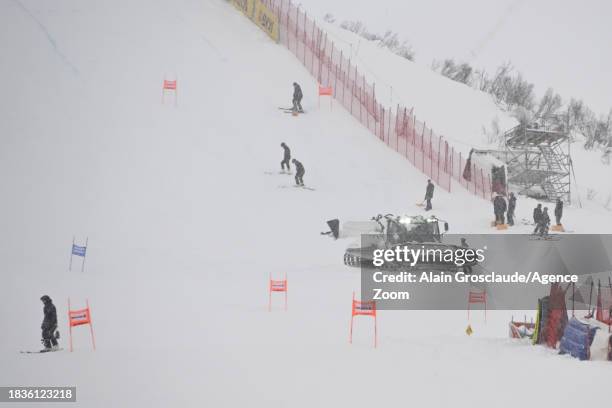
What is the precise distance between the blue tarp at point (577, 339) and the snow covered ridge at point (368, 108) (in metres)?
18.2

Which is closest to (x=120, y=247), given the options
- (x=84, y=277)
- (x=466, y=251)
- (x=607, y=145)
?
(x=84, y=277)

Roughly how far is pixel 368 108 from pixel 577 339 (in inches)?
948

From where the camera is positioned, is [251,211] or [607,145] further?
[607,145]

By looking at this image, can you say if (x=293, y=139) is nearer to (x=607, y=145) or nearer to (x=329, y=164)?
(x=329, y=164)

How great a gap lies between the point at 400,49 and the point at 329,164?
39.1 m

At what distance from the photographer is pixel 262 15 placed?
1612 inches

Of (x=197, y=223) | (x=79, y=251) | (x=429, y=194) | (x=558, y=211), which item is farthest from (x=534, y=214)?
(x=79, y=251)

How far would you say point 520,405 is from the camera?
26.2ft

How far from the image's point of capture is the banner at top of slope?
3976 cm

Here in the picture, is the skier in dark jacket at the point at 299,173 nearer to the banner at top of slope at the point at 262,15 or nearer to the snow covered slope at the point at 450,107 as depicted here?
the snow covered slope at the point at 450,107

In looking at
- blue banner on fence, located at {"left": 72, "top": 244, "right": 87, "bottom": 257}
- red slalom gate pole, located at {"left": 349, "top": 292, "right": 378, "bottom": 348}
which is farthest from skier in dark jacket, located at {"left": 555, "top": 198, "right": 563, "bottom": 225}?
blue banner on fence, located at {"left": 72, "top": 244, "right": 87, "bottom": 257}

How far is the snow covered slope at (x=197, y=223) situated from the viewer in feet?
29.9

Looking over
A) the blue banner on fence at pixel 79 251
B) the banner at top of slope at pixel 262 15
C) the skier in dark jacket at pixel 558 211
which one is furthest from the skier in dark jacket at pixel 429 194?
the banner at top of slope at pixel 262 15

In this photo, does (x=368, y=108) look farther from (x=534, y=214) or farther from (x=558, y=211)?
(x=534, y=214)
